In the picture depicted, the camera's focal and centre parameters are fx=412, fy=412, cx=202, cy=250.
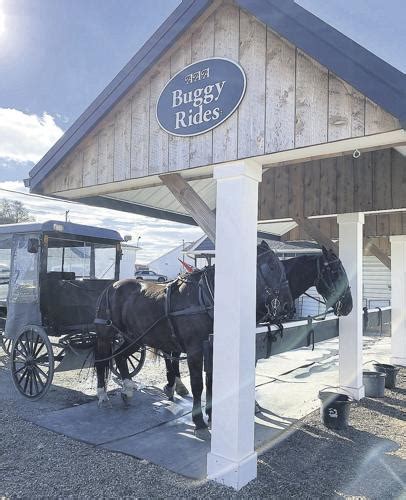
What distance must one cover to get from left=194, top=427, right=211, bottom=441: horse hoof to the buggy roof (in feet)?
12.3

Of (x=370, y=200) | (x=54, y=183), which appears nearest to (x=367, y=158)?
(x=370, y=200)

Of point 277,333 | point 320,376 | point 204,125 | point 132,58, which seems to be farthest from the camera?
point 320,376

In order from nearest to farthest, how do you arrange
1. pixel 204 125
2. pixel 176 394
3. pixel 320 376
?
pixel 204 125
pixel 176 394
pixel 320 376

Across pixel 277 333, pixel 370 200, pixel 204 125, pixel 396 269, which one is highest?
pixel 204 125

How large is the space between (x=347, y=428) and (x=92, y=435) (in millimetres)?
3029

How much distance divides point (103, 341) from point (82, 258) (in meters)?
1.89

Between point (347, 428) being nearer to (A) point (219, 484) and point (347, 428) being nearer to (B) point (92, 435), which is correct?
(A) point (219, 484)

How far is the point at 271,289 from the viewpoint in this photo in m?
4.37

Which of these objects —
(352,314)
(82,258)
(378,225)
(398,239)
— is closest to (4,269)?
(82,258)

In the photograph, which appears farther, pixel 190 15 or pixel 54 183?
pixel 54 183

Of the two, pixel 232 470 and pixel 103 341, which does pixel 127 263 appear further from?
pixel 232 470

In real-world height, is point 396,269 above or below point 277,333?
above

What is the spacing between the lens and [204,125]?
381 centimetres

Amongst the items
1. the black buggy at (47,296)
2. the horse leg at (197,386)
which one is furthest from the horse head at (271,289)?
the black buggy at (47,296)
